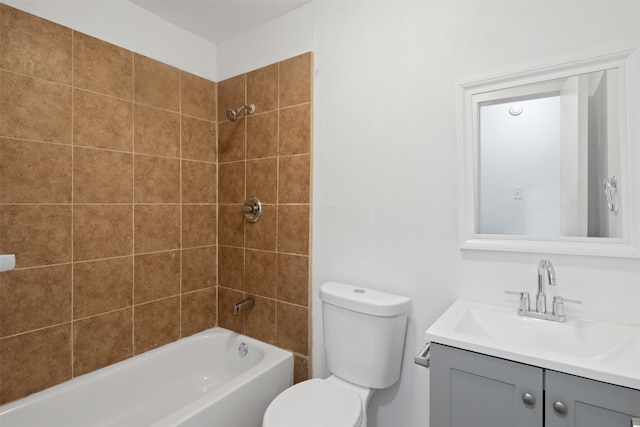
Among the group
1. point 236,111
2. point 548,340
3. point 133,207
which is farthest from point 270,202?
point 548,340

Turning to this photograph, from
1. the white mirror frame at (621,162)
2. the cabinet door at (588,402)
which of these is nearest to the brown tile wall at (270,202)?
the white mirror frame at (621,162)

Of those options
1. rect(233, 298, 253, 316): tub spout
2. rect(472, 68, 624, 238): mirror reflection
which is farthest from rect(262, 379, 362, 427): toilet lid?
rect(472, 68, 624, 238): mirror reflection

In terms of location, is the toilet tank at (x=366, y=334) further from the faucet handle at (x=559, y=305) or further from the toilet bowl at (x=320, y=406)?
the faucet handle at (x=559, y=305)

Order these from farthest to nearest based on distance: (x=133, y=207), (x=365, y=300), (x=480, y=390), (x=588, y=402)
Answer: (x=133, y=207) < (x=365, y=300) < (x=480, y=390) < (x=588, y=402)

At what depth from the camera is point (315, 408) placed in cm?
129

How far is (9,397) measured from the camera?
138 cm

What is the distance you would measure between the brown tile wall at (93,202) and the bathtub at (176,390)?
83 mm

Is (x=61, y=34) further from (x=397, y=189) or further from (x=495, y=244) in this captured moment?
(x=495, y=244)

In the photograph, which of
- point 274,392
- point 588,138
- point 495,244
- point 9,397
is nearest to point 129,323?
point 9,397

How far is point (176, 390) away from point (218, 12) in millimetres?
2189

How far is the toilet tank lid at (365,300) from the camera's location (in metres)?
1.35

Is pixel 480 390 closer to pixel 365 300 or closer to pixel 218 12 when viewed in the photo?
pixel 365 300

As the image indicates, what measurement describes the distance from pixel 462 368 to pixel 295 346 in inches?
42.3

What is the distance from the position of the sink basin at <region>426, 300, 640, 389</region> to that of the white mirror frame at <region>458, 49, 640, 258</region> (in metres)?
0.24
